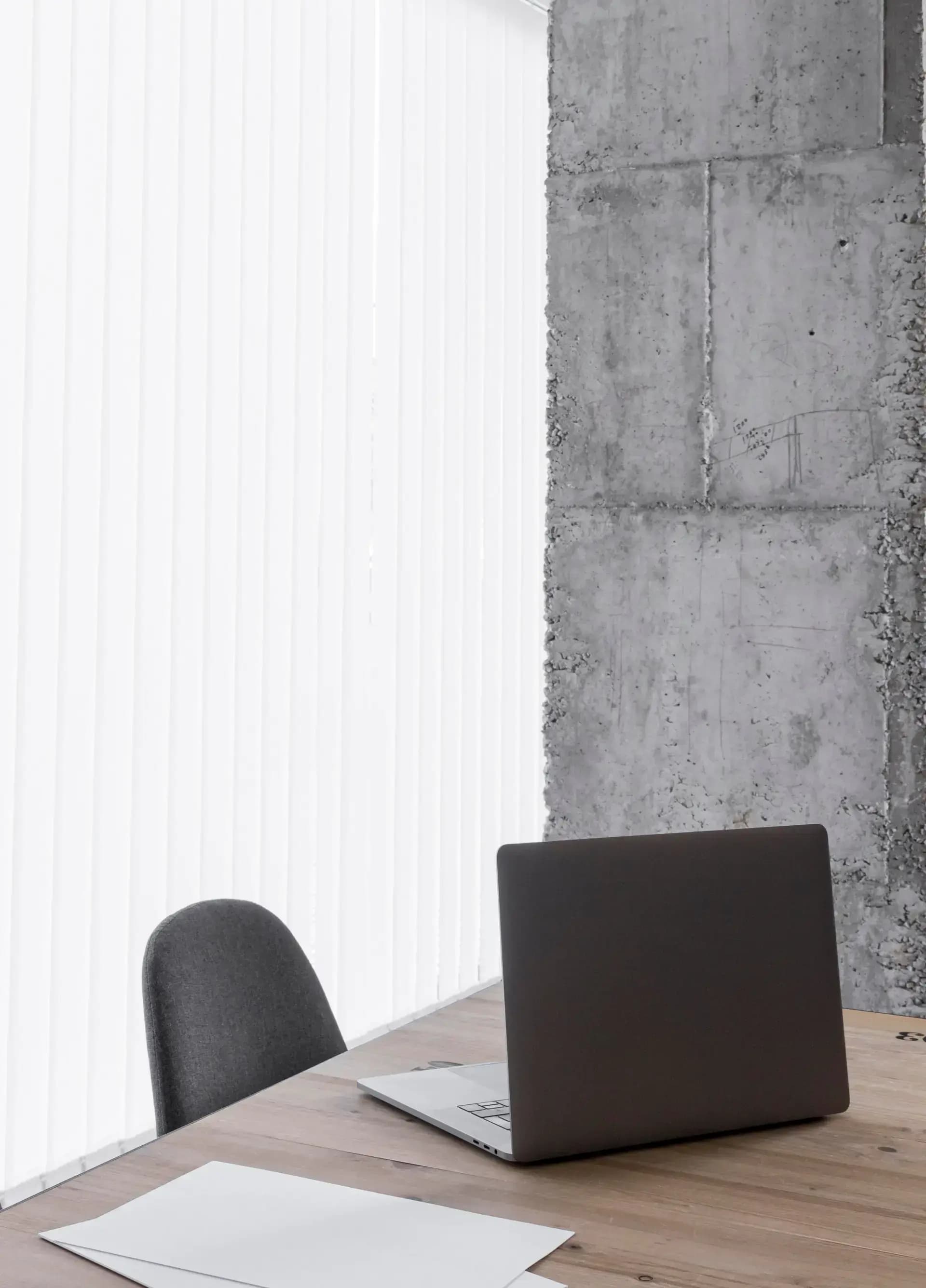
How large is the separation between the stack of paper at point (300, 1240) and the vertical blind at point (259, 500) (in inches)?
56.6

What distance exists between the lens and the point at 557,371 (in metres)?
3.50

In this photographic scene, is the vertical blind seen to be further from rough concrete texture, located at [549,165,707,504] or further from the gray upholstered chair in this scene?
the gray upholstered chair

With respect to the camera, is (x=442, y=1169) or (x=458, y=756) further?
(x=458, y=756)

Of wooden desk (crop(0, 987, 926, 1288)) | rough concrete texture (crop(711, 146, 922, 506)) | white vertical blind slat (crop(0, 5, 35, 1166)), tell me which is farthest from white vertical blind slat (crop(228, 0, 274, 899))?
wooden desk (crop(0, 987, 926, 1288))

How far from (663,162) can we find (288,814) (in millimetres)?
1829

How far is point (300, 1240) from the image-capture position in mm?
1086

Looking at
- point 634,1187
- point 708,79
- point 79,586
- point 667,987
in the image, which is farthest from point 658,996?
point 708,79

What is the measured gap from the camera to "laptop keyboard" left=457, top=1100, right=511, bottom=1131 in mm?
1355

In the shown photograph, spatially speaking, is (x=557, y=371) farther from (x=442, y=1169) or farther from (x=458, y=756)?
(x=442, y=1169)

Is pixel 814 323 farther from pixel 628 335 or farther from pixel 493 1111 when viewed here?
pixel 493 1111

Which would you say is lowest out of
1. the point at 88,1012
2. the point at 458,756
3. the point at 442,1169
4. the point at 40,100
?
the point at 88,1012

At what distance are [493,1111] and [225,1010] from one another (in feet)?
1.60

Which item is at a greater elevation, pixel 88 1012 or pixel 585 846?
pixel 585 846

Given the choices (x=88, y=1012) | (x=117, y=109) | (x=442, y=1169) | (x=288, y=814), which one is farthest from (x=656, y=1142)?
(x=117, y=109)
